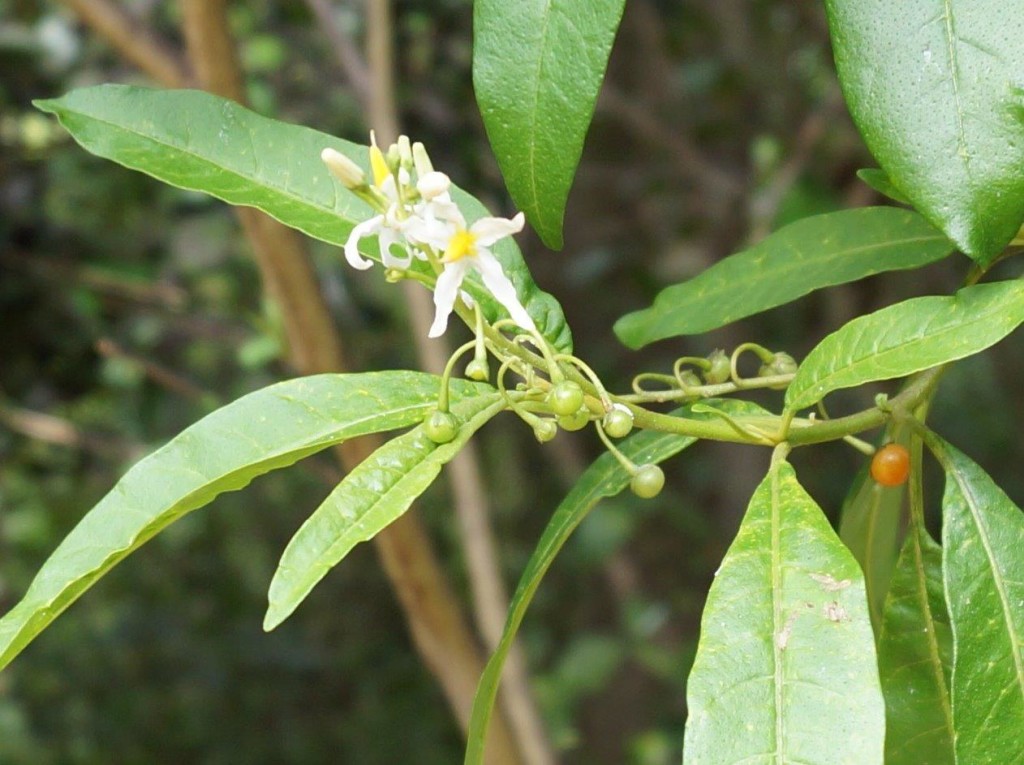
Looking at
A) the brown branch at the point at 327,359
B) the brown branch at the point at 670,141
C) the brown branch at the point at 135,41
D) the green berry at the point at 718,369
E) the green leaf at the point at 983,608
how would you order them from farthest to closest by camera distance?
the brown branch at the point at 670,141, the brown branch at the point at 135,41, the brown branch at the point at 327,359, the green berry at the point at 718,369, the green leaf at the point at 983,608

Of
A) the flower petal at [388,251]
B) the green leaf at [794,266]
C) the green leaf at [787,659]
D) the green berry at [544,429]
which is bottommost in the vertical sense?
the green leaf at [787,659]

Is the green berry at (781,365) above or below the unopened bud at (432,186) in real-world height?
below

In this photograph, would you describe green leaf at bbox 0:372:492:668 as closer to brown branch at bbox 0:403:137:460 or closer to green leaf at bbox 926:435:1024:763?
green leaf at bbox 926:435:1024:763

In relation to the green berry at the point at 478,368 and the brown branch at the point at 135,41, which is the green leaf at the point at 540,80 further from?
the brown branch at the point at 135,41

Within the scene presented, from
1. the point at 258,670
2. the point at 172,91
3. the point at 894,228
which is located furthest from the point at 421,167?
the point at 258,670

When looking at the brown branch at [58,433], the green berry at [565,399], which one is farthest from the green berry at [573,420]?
the brown branch at [58,433]

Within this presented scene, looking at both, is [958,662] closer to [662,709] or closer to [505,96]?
[505,96]
